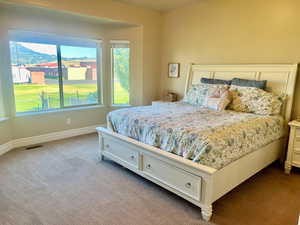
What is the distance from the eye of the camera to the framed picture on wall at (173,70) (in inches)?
191

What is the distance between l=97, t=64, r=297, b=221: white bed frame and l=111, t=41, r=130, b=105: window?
78.1 inches

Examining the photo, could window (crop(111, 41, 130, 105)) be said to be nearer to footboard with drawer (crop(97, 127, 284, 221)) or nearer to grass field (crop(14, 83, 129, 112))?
grass field (crop(14, 83, 129, 112))

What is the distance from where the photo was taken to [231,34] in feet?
12.7

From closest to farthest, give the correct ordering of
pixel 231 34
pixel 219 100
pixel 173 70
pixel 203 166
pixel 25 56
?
pixel 203 166 → pixel 219 100 → pixel 231 34 → pixel 25 56 → pixel 173 70

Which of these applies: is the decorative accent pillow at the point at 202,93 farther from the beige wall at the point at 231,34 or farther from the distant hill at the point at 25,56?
the distant hill at the point at 25,56

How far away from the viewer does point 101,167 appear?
322 centimetres

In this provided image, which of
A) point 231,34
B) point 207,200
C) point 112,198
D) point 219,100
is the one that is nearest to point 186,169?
point 207,200

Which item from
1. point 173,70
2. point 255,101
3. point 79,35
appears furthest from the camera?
point 173,70

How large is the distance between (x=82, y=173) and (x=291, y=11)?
3.70 meters

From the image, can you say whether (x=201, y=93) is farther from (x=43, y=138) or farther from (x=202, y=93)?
(x=43, y=138)

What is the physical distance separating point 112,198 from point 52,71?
10.0ft

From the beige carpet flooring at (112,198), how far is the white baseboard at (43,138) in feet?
1.77

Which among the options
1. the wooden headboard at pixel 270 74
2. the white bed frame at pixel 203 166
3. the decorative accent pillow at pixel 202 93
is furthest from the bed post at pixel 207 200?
the wooden headboard at pixel 270 74

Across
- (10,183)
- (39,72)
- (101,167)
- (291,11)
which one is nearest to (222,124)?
(101,167)
